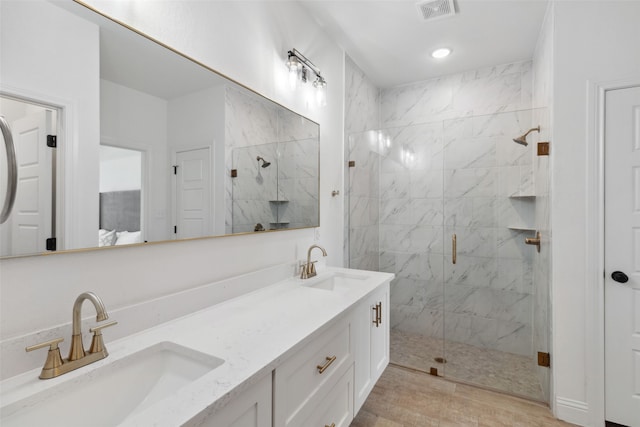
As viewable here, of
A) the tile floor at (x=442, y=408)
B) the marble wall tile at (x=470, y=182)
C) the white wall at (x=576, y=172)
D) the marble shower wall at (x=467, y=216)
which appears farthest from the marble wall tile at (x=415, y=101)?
the tile floor at (x=442, y=408)

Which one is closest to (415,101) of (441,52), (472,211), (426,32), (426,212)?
(441,52)

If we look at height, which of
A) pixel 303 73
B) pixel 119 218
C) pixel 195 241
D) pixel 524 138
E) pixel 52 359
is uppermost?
pixel 303 73

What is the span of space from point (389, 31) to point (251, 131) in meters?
1.59

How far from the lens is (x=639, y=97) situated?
1.71 m

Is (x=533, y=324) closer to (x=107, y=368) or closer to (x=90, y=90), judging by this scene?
(x=107, y=368)

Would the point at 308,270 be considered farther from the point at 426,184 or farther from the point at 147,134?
the point at 426,184

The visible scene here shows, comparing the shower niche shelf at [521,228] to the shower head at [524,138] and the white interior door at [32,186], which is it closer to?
the shower head at [524,138]

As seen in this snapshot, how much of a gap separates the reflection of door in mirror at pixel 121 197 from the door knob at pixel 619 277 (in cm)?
249

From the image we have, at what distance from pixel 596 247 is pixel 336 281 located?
62.6 inches

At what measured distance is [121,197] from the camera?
1.03 metres

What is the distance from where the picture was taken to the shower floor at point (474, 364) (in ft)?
7.31

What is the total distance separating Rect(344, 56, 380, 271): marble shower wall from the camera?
276cm

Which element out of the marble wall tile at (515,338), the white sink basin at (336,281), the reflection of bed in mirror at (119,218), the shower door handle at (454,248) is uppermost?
the reflection of bed in mirror at (119,218)

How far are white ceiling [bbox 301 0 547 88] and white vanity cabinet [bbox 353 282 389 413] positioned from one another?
180 cm
